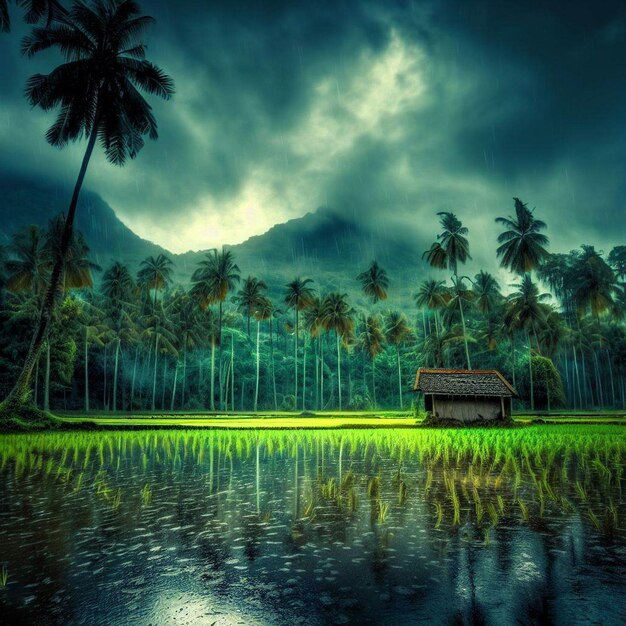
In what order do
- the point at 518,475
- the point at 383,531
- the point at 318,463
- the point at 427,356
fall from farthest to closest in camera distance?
the point at 427,356 → the point at 318,463 → the point at 518,475 → the point at 383,531

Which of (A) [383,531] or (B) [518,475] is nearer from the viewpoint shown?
(A) [383,531]

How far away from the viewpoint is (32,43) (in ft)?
64.6

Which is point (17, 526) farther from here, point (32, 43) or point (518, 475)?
point (32, 43)

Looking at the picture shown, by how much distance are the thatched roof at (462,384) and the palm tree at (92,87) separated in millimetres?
21329

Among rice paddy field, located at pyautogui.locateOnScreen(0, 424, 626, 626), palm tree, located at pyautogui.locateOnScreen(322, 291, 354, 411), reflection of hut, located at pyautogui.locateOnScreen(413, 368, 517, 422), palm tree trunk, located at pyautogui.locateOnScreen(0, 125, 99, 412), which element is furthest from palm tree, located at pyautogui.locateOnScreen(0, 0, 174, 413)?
palm tree, located at pyautogui.locateOnScreen(322, 291, 354, 411)

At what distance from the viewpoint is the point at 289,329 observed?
74938 mm

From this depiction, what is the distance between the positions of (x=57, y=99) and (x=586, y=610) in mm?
25143

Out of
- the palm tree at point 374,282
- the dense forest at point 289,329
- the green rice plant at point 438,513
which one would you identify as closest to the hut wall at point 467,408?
the dense forest at point 289,329

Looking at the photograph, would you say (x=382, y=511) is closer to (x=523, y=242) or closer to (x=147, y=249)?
(x=523, y=242)

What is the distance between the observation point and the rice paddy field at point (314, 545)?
10.6ft

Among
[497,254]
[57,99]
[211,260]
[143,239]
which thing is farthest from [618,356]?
[143,239]

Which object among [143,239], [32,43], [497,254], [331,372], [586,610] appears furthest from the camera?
[143,239]

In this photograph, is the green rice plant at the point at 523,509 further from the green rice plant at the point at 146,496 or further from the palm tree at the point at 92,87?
the palm tree at the point at 92,87

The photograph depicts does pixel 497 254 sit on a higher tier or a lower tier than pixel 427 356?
higher
